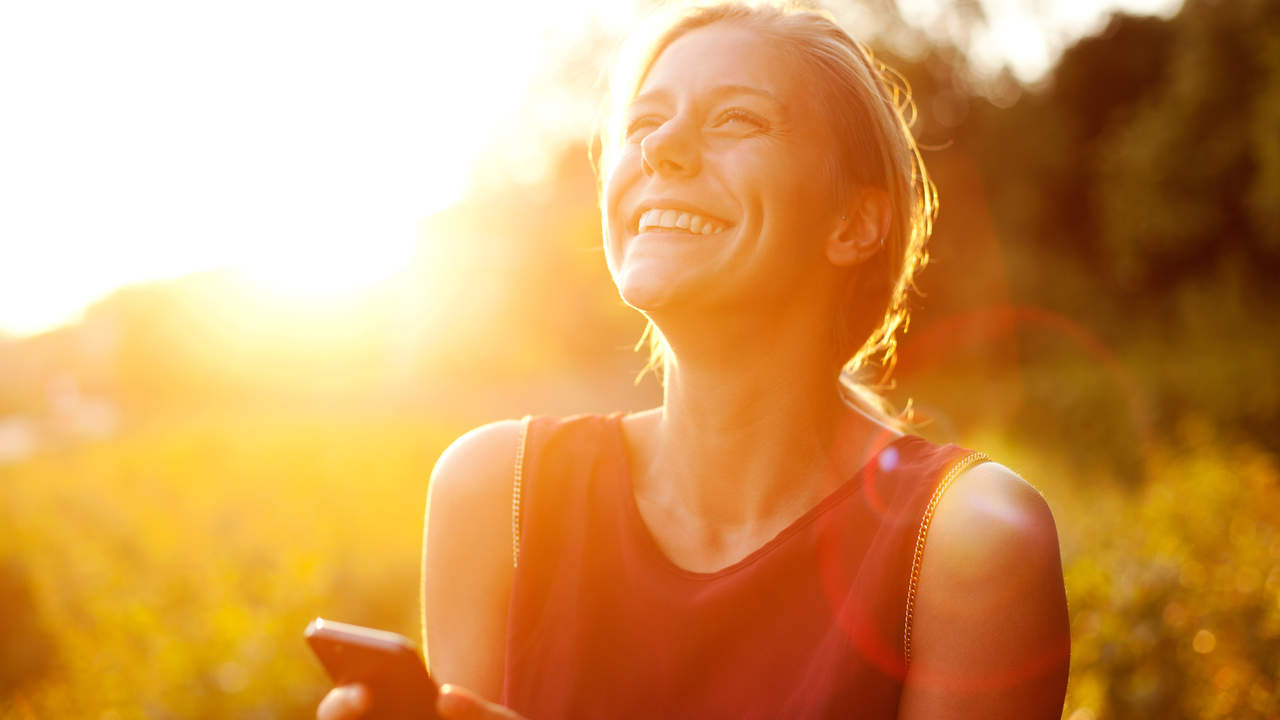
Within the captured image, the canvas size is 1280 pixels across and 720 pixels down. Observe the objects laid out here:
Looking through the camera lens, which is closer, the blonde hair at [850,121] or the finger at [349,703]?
the finger at [349,703]

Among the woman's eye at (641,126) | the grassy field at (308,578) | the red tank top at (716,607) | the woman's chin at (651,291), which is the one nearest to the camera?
the red tank top at (716,607)

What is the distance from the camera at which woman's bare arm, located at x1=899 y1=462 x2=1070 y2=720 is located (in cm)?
174

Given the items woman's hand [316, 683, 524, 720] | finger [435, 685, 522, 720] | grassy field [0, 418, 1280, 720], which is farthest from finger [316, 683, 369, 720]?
grassy field [0, 418, 1280, 720]

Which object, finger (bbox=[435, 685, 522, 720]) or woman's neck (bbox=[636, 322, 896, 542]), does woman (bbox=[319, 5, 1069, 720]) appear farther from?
finger (bbox=[435, 685, 522, 720])

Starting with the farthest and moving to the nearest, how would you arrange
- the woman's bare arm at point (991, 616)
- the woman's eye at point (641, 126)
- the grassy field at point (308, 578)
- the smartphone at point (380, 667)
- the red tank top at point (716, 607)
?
the grassy field at point (308, 578) → the woman's eye at point (641, 126) → the red tank top at point (716, 607) → the woman's bare arm at point (991, 616) → the smartphone at point (380, 667)

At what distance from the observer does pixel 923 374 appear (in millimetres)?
22469

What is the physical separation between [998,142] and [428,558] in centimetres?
2928

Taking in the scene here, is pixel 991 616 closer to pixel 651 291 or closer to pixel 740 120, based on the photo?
pixel 651 291

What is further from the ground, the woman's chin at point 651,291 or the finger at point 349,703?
the woman's chin at point 651,291

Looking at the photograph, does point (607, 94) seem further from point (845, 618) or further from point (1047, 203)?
point (1047, 203)

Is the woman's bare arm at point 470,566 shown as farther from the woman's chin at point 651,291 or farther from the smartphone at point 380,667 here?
the smartphone at point 380,667

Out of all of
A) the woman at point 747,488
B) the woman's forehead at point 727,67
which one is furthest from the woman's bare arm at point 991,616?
the woman's forehead at point 727,67

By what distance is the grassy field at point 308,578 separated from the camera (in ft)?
15.2

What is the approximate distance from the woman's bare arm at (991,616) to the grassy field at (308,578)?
2835 mm
